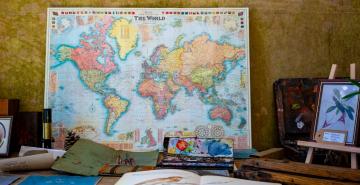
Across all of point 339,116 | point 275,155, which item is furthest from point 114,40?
point 339,116

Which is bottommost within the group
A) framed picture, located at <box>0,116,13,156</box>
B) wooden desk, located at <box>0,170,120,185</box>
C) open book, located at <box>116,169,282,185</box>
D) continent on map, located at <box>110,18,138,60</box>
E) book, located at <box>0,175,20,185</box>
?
wooden desk, located at <box>0,170,120,185</box>

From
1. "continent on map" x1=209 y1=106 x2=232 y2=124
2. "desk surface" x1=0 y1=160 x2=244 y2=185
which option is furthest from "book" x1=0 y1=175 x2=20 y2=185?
"continent on map" x1=209 y1=106 x2=232 y2=124

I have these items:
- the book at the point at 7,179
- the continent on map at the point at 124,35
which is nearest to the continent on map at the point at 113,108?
the continent on map at the point at 124,35

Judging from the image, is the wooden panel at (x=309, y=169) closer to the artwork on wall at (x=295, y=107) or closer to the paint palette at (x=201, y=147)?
the paint palette at (x=201, y=147)

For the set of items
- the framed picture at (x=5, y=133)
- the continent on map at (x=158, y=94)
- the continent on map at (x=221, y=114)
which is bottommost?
the framed picture at (x=5, y=133)

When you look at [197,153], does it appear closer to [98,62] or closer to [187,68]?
[187,68]

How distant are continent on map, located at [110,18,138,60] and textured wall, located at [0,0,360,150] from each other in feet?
0.64

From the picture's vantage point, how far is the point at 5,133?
251cm

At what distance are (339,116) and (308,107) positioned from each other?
0.47 metres

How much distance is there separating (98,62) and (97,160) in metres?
0.81

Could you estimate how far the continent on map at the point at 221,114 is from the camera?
9.12 feet

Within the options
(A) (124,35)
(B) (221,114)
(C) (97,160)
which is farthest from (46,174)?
(B) (221,114)

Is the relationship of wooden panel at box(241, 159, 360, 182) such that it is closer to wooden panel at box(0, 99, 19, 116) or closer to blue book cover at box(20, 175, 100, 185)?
blue book cover at box(20, 175, 100, 185)

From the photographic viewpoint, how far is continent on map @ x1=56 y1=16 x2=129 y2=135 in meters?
2.77
